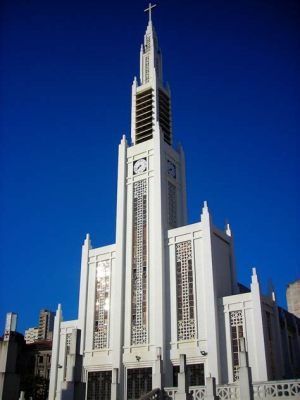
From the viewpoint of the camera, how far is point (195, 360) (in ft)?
108

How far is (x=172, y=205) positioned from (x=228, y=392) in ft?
71.3

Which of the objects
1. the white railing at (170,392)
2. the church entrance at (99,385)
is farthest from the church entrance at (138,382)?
the white railing at (170,392)

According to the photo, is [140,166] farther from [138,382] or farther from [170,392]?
[170,392]

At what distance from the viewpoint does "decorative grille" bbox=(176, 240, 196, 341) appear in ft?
113

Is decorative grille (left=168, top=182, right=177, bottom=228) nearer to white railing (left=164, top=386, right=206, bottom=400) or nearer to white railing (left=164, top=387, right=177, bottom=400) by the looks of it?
white railing (left=164, top=387, right=177, bottom=400)

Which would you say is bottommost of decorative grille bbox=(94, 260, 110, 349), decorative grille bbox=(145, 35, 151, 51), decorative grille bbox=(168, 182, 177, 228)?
decorative grille bbox=(94, 260, 110, 349)

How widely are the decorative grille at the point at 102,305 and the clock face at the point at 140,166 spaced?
30.5 ft

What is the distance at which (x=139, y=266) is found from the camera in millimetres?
39312

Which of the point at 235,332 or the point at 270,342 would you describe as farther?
the point at 270,342

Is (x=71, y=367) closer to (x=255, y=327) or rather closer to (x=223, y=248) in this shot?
(x=255, y=327)

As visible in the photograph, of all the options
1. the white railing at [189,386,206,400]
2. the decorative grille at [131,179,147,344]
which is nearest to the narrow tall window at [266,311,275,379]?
the white railing at [189,386,206,400]

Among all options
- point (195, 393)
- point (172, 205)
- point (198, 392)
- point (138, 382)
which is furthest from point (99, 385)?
point (172, 205)

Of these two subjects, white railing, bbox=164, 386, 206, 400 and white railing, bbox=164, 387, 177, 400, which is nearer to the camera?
white railing, bbox=164, 386, 206, 400

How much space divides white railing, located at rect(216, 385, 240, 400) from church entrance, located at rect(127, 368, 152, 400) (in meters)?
12.3
